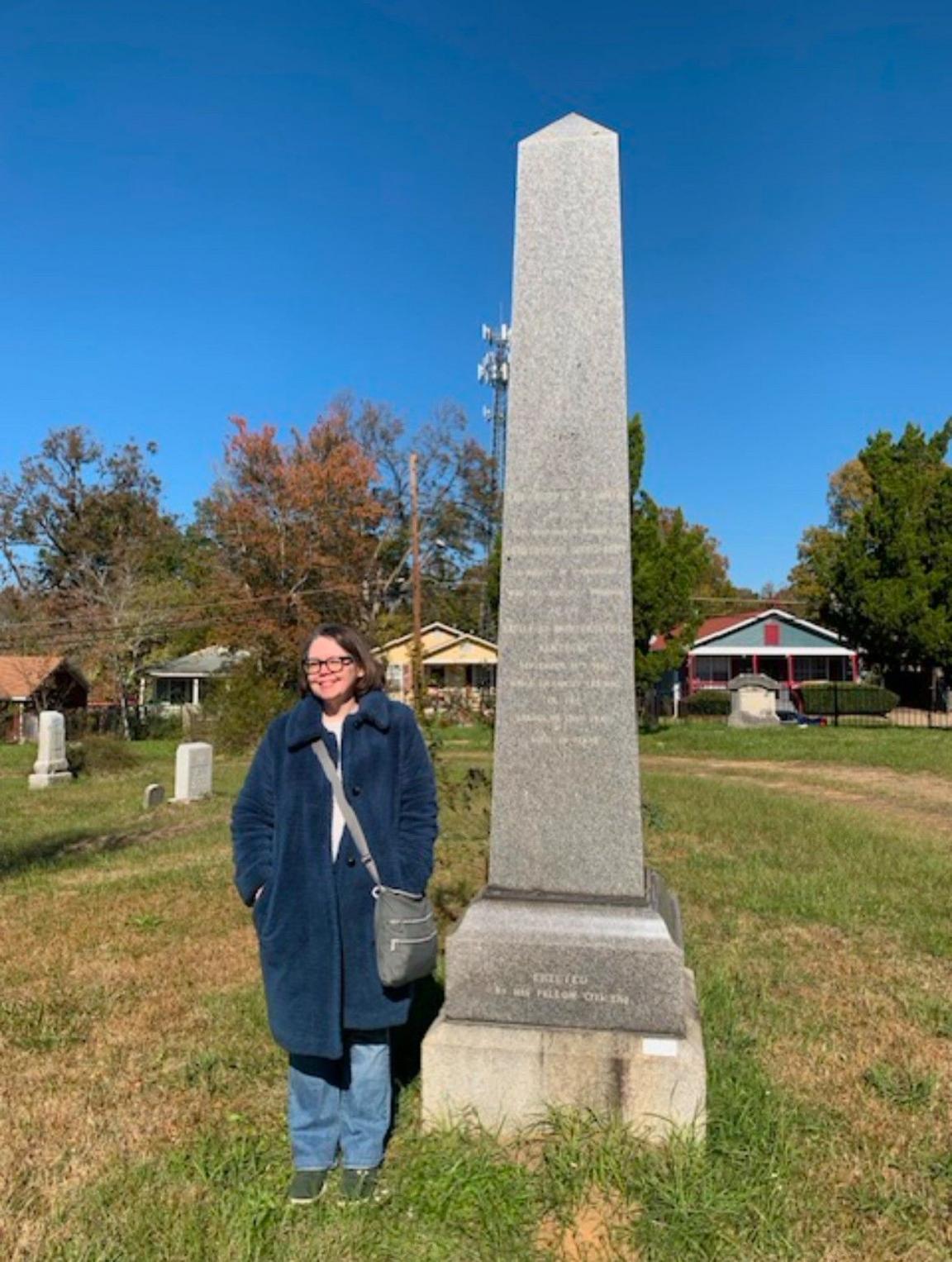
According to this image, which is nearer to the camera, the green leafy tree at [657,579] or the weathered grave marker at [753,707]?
the green leafy tree at [657,579]

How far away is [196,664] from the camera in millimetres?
48281

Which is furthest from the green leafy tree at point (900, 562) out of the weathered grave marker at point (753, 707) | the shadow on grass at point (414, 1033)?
the shadow on grass at point (414, 1033)

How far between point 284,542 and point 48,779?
23.2 m

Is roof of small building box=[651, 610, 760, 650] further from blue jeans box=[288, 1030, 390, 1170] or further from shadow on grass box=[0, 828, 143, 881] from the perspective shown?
blue jeans box=[288, 1030, 390, 1170]

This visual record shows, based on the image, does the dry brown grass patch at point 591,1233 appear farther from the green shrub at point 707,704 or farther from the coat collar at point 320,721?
the green shrub at point 707,704

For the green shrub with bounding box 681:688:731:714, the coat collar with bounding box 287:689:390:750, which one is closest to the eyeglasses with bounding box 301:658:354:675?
the coat collar with bounding box 287:689:390:750

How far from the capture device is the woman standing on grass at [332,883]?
2.63 m

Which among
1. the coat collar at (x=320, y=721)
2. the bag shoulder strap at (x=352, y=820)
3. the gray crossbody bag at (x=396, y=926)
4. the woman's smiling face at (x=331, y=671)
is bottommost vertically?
the gray crossbody bag at (x=396, y=926)

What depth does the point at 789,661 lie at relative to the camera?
140 feet

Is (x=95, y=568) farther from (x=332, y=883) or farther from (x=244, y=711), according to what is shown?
(x=332, y=883)

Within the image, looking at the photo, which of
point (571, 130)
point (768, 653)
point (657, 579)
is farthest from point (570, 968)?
point (768, 653)

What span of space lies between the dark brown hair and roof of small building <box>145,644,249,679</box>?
41044mm

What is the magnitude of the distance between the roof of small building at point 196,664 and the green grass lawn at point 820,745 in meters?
25.6

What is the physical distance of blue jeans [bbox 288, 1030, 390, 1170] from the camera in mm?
2723
